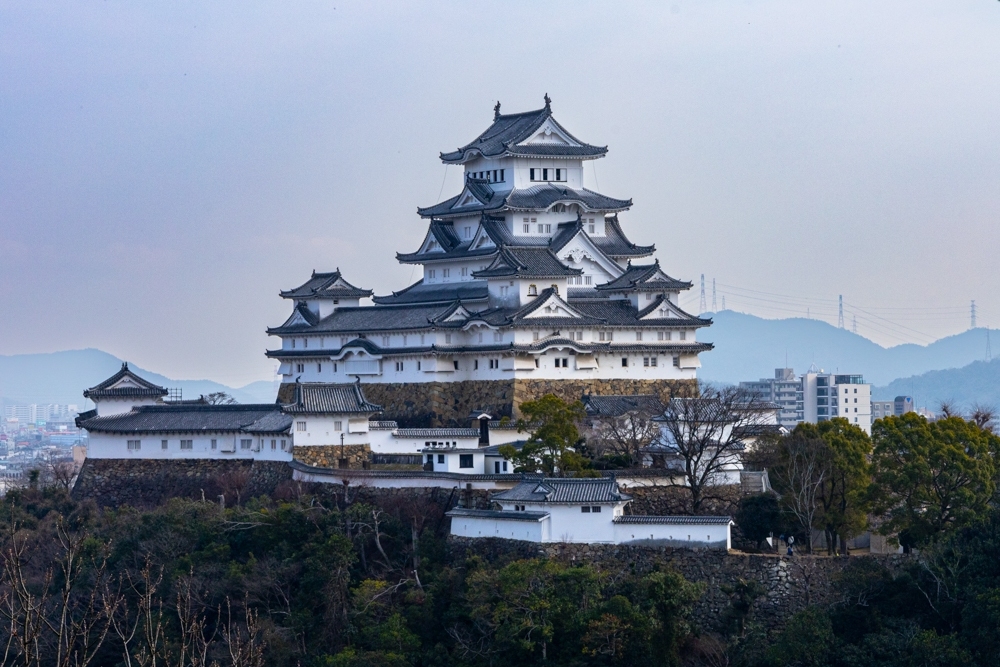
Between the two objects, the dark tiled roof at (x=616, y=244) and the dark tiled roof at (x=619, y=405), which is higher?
the dark tiled roof at (x=616, y=244)

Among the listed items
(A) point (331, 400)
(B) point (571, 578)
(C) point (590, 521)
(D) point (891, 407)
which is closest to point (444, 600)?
(B) point (571, 578)

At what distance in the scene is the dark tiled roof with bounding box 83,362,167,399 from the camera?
144 feet

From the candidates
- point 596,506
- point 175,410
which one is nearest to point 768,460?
point 596,506

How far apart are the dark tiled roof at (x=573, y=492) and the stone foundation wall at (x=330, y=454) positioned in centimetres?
687

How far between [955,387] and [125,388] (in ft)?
525

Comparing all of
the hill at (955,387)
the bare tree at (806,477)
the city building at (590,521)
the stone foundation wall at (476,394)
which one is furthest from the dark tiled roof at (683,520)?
the hill at (955,387)

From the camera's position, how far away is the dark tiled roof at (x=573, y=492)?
32844 mm

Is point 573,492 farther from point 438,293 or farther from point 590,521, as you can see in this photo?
point 438,293

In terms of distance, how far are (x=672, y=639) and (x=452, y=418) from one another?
43.2ft

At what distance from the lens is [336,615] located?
33.1 meters

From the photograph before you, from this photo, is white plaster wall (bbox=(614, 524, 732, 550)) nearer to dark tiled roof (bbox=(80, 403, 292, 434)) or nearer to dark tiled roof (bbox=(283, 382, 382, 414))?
dark tiled roof (bbox=(283, 382, 382, 414))

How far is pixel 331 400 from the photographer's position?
39.8 metres

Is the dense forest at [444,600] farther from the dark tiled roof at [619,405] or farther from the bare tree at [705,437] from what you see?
the dark tiled roof at [619,405]

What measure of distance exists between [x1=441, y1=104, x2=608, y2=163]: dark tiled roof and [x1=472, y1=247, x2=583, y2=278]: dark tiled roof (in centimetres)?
399
